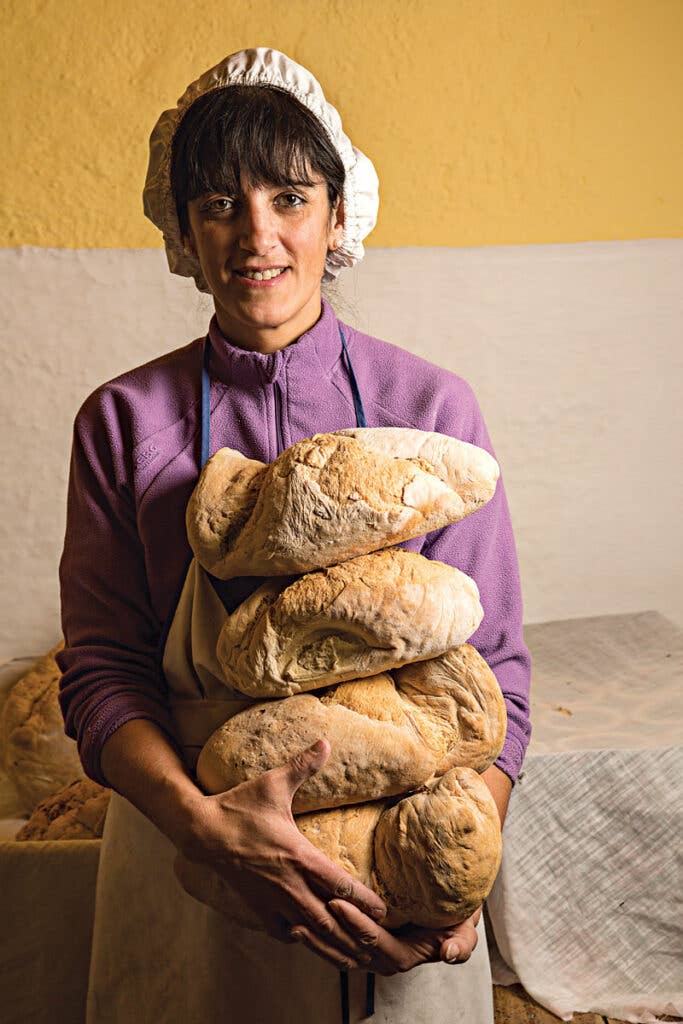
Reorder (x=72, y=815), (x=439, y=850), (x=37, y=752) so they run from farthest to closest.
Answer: (x=37, y=752)
(x=72, y=815)
(x=439, y=850)

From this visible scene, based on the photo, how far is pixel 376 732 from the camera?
38.5 inches

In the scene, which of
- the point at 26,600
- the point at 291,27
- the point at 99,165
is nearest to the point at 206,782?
the point at 26,600

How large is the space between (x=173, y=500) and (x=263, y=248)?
1.05ft

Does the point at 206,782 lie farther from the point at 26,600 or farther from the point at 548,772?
the point at 26,600

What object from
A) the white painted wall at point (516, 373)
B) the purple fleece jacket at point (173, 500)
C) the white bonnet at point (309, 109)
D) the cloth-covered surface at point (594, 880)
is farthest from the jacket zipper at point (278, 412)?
the white painted wall at point (516, 373)

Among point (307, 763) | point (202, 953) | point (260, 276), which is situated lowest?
point (202, 953)

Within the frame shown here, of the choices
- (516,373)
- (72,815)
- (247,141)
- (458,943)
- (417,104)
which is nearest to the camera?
(458,943)

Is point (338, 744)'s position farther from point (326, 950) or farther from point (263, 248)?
point (263, 248)

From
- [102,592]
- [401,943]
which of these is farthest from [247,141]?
[401,943]

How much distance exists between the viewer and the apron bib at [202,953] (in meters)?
1.16

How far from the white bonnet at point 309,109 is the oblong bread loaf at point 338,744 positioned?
661 mm

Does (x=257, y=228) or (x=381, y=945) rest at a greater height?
(x=257, y=228)

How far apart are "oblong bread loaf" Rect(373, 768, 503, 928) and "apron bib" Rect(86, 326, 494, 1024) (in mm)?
213

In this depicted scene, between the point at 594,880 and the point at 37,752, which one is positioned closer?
the point at 594,880
